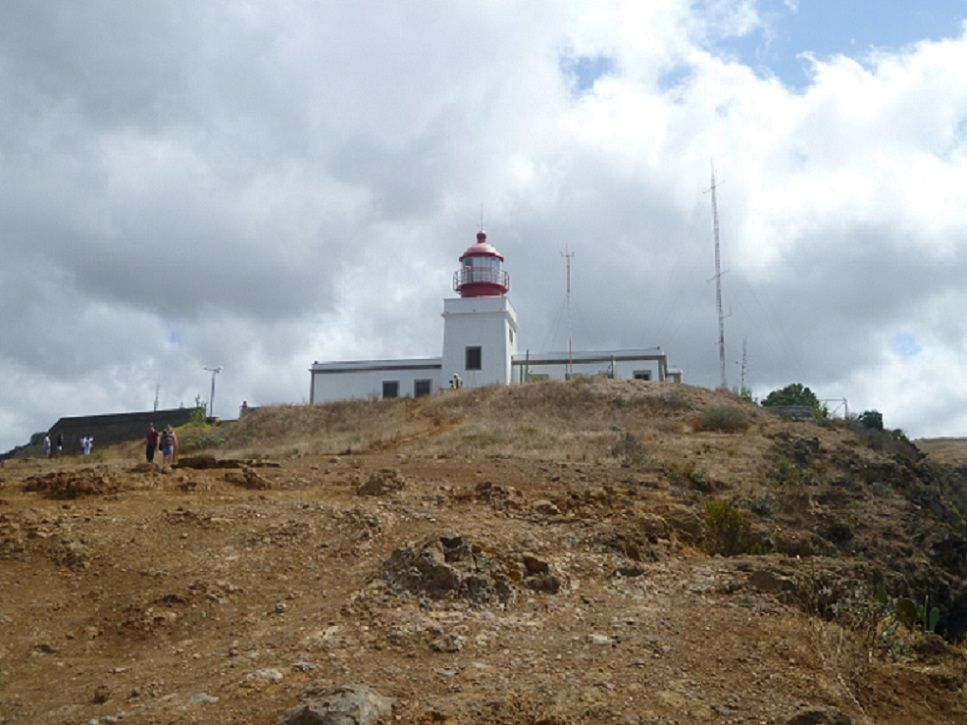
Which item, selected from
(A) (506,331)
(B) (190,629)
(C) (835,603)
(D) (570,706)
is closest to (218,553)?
(B) (190,629)

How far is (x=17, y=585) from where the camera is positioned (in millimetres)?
8938

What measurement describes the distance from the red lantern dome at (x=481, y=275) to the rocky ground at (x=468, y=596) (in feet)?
66.4

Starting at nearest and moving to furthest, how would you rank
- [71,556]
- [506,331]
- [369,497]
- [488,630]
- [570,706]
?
[570,706]
[488,630]
[71,556]
[369,497]
[506,331]

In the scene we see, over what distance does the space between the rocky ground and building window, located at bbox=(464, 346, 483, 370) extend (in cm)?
1768

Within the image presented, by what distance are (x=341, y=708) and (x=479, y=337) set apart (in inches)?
1103

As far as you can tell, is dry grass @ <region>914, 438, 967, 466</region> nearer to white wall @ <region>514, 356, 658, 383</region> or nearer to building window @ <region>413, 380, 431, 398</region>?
white wall @ <region>514, 356, 658, 383</region>

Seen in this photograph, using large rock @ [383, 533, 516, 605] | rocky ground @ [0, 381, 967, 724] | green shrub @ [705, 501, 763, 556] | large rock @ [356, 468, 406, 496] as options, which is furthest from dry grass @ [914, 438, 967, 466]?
large rock @ [383, 533, 516, 605]

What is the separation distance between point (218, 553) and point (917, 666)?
700cm

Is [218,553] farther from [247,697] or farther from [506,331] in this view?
[506,331]

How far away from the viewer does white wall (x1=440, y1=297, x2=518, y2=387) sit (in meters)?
33.1

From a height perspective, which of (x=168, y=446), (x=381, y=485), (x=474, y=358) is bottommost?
(x=381, y=485)

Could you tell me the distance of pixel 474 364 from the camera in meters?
33.3

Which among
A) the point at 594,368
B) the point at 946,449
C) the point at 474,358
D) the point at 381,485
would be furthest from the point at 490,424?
the point at 946,449

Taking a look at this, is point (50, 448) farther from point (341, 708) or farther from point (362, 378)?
point (341, 708)
